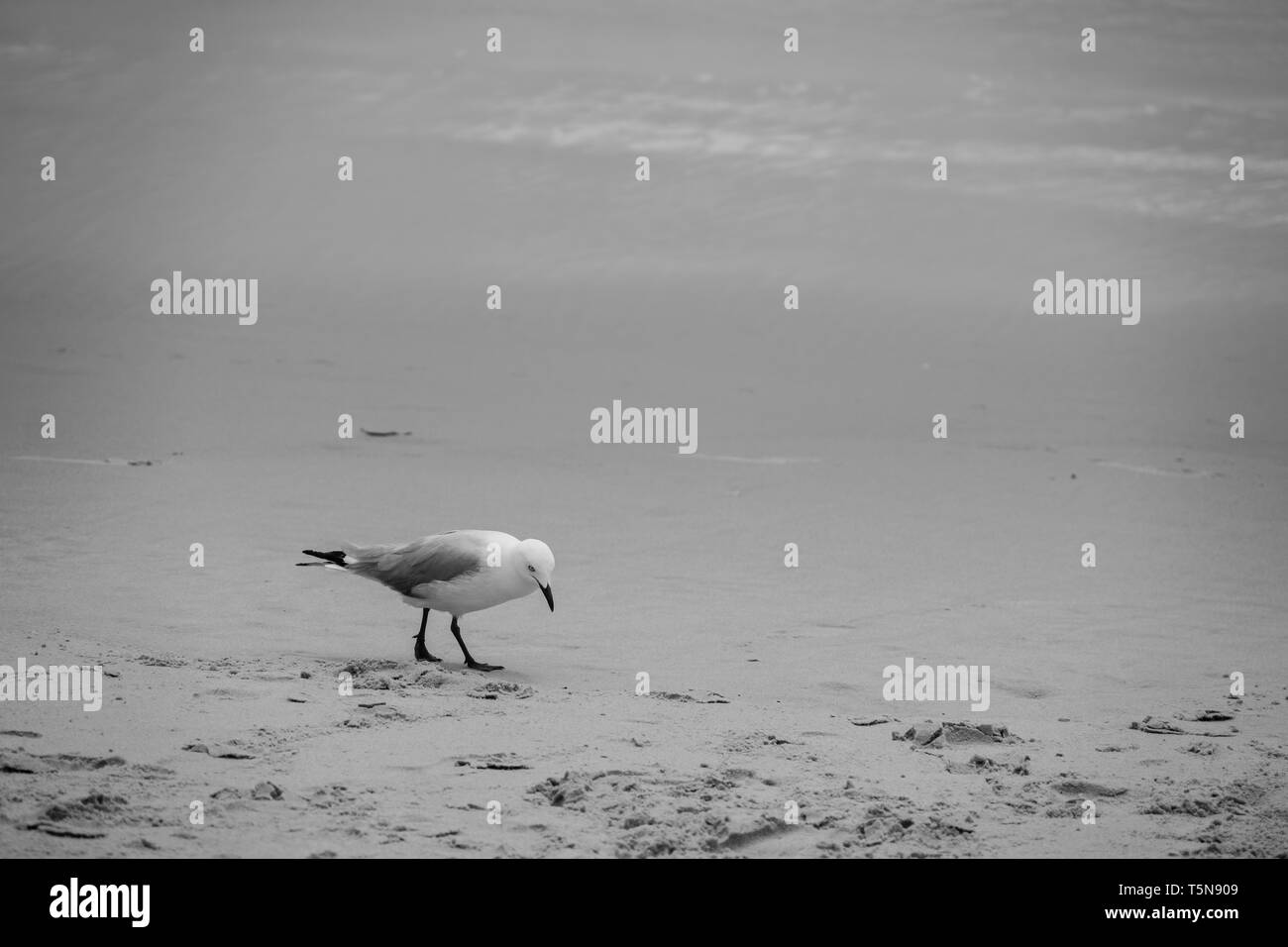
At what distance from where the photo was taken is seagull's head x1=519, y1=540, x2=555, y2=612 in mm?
7602

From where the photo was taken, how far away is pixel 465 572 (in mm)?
7676

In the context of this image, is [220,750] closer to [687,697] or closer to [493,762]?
[493,762]

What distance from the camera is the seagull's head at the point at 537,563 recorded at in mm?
7602

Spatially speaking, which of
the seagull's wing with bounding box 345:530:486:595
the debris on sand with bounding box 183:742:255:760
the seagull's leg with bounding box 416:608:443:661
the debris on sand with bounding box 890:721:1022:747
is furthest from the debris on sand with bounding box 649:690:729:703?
the debris on sand with bounding box 183:742:255:760

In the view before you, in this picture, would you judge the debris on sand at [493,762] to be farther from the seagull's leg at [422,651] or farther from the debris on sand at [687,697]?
the seagull's leg at [422,651]

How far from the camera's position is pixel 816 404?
17.3 meters

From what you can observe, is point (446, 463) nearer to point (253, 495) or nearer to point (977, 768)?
point (253, 495)

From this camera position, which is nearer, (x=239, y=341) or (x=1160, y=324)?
(x=239, y=341)

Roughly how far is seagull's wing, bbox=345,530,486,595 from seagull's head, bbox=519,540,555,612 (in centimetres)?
21

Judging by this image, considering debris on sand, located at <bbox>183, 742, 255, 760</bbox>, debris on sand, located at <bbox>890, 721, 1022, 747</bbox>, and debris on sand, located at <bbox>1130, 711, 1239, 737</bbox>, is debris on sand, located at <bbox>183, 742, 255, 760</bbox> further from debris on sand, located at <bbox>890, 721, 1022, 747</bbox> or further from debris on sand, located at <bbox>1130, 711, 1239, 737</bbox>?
debris on sand, located at <bbox>1130, 711, 1239, 737</bbox>

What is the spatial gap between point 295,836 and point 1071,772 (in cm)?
308

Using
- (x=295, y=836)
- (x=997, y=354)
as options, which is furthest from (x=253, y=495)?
(x=997, y=354)

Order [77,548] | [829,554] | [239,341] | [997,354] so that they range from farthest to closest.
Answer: [997,354] < [239,341] < [829,554] < [77,548]

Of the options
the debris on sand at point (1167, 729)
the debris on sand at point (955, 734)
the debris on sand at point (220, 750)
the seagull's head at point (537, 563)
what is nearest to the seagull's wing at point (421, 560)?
the seagull's head at point (537, 563)
